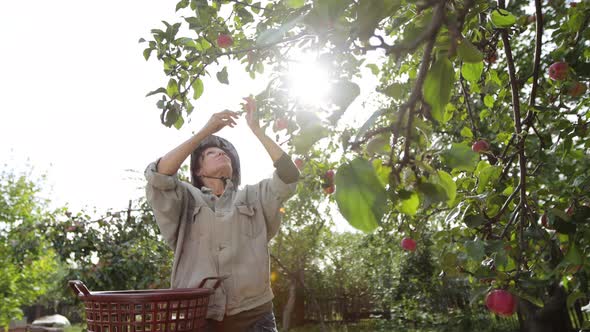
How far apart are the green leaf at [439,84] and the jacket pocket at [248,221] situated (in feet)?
3.71

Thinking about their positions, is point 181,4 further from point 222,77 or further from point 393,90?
point 393,90

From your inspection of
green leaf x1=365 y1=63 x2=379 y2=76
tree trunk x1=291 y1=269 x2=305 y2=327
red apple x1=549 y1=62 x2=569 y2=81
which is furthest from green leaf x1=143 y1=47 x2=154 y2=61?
tree trunk x1=291 y1=269 x2=305 y2=327

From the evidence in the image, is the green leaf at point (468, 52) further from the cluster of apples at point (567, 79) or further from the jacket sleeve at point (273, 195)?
the cluster of apples at point (567, 79)

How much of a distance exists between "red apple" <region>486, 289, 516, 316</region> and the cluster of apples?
1.11 metres

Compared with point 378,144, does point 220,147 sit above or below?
above

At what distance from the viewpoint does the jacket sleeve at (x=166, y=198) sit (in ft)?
4.75

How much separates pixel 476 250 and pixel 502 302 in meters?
0.13

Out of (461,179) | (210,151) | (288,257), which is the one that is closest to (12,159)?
(288,257)

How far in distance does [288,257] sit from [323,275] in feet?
6.86

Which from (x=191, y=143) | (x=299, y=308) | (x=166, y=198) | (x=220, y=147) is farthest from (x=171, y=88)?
(x=299, y=308)

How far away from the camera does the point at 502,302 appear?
874 millimetres

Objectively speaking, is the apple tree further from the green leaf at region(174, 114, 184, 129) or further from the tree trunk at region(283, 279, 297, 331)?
the green leaf at region(174, 114, 184, 129)

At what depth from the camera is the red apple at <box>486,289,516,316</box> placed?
0.87 meters

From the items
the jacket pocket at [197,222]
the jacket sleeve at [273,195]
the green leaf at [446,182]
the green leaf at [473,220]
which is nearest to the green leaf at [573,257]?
the green leaf at [473,220]
